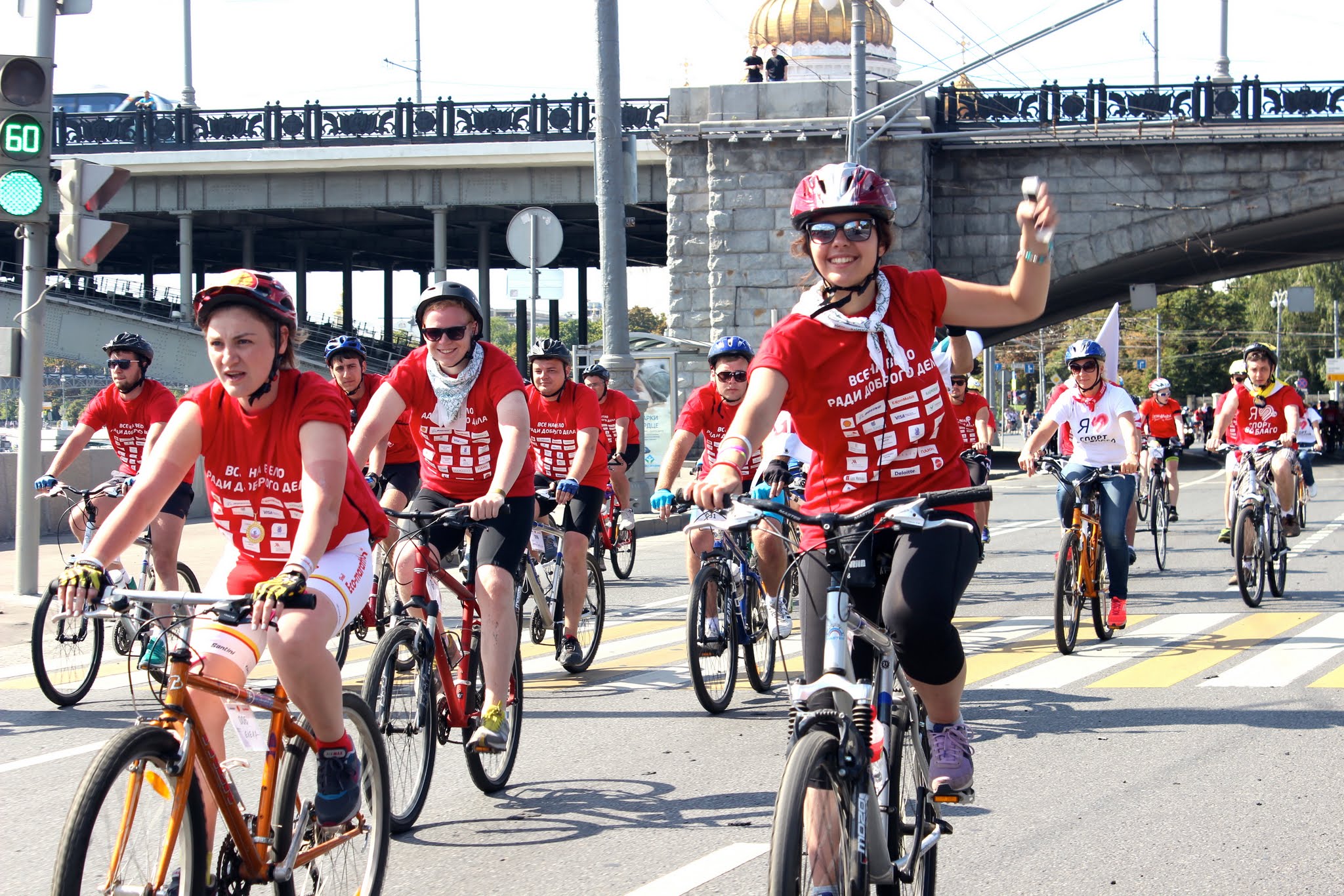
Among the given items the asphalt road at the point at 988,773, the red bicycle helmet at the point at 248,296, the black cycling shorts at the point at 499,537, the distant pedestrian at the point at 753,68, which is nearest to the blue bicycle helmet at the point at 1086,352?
the asphalt road at the point at 988,773

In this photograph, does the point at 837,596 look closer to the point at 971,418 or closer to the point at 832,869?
the point at 832,869

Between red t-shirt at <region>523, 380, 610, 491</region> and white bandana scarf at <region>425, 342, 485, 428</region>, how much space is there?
3133 millimetres

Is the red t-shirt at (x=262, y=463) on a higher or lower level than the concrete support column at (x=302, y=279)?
lower

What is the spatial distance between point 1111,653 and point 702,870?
520 cm

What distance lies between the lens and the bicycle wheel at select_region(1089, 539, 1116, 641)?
9.48 m

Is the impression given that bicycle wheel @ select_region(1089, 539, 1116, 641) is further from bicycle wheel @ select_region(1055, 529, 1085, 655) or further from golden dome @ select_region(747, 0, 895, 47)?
golden dome @ select_region(747, 0, 895, 47)

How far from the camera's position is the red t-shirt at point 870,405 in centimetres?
392

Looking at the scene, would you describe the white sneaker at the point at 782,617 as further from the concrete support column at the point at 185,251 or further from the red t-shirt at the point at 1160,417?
the concrete support column at the point at 185,251

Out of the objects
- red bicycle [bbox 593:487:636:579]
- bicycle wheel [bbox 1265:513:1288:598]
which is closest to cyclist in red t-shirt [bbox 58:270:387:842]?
bicycle wheel [bbox 1265:513:1288:598]

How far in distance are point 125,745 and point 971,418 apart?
11048 millimetres

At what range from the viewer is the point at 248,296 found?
393 cm

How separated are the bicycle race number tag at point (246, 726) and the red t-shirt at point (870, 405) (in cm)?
147

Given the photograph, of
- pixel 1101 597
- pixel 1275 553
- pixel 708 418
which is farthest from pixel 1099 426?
pixel 708 418

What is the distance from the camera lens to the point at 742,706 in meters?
7.71
